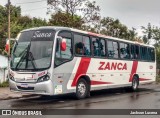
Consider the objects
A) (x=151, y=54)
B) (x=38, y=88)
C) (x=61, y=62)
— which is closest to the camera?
(x=38, y=88)

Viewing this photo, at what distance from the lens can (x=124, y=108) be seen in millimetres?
13414

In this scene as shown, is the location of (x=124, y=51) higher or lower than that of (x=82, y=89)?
higher

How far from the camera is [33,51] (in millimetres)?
15031

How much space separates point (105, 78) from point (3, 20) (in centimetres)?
3462

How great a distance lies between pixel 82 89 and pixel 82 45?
2042 mm

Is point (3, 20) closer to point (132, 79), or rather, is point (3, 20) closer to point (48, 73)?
point (132, 79)

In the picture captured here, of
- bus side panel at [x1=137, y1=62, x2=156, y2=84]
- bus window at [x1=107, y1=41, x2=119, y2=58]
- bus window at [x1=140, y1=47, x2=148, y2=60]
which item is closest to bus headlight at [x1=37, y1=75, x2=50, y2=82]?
bus window at [x1=107, y1=41, x2=119, y2=58]

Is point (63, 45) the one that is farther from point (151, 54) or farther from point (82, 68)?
point (151, 54)

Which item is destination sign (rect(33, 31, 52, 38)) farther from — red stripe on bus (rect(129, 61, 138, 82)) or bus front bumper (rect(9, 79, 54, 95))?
red stripe on bus (rect(129, 61, 138, 82))

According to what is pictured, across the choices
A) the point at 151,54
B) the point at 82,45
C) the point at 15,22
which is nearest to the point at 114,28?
the point at 15,22

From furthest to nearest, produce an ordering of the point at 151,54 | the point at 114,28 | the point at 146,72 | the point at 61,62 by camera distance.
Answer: the point at 114,28 → the point at 151,54 → the point at 146,72 → the point at 61,62

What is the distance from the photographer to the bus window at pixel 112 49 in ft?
63.2

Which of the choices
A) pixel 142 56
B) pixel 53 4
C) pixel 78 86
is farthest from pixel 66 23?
pixel 78 86

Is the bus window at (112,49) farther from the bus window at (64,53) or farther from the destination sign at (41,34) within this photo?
the destination sign at (41,34)
